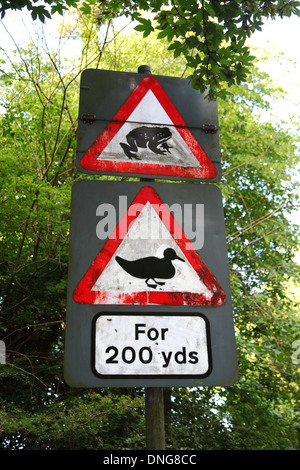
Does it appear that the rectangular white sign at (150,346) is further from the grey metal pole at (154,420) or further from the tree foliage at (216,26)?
the tree foliage at (216,26)

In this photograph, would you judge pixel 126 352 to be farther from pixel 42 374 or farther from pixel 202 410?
pixel 202 410

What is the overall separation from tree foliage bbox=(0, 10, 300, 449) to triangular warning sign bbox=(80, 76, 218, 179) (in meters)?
2.98

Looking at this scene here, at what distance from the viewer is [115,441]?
5586 millimetres

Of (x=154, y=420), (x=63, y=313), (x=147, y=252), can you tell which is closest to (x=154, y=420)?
(x=154, y=420)

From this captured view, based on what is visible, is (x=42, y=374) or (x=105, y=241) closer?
(x=105, y=241)

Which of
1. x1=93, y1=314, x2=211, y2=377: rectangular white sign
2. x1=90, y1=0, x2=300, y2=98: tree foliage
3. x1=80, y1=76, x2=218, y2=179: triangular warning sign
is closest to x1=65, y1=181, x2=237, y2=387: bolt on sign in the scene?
x1=93, y1=314, x2=211, y2=377: rectangular white sign

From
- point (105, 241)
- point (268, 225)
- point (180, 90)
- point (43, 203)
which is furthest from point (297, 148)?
point (105, 241)

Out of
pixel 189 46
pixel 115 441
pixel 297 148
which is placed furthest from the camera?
pixel 297 148

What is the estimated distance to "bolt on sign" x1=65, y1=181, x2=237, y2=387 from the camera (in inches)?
51.0

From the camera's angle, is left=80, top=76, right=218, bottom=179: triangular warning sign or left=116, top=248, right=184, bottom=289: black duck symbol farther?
left=80, top=76, right=218, bottom=179: triangular warning sign

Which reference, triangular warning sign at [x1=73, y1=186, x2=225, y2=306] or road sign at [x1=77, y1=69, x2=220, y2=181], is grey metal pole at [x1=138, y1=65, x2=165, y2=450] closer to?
triangular warning sign at [x1=73, y1=186, x2=225, y2=306]

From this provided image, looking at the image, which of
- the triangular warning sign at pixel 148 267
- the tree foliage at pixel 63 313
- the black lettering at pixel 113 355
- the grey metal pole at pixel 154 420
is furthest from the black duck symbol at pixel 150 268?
the tree foliage at pixel 63 313

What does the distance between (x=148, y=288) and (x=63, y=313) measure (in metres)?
5.26

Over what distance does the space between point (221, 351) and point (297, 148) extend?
8794mm
